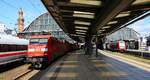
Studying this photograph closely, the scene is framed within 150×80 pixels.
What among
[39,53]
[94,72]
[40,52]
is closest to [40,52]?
[40,52]

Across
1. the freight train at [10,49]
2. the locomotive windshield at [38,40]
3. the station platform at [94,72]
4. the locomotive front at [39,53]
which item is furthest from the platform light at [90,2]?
the locomotive windshield at [38,40]

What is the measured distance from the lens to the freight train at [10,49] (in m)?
22.7

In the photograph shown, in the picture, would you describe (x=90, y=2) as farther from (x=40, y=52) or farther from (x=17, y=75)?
(x=40, y=52)

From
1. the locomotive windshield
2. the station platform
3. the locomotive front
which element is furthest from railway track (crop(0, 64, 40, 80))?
the locomotive windshield

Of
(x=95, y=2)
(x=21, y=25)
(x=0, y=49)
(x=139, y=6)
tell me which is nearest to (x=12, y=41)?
(x=0, y=49)

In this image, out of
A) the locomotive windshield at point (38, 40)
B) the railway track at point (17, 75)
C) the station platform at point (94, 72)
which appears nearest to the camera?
the station platform at point (94, 72)

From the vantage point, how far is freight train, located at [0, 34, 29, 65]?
22.7m

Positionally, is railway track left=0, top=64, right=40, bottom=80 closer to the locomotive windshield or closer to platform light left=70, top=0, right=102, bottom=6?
the locomotive windshield

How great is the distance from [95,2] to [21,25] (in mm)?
98491

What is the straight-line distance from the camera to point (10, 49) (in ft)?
83.5

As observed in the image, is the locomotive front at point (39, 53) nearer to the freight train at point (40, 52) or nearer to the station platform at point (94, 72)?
the freight train at point (40, 52)

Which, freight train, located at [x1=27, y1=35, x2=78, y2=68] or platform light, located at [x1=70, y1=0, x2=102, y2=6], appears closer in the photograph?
platform light, located at [x1=70, y1=0, x2=102, y2=6]

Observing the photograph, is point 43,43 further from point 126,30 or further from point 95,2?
point 126,30

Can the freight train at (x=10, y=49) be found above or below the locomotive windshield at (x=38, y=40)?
below
